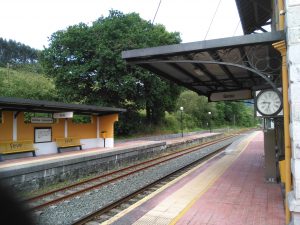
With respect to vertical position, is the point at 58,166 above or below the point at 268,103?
below

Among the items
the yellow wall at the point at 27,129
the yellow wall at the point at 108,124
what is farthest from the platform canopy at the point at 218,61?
the yellow wall at the point at 108,124

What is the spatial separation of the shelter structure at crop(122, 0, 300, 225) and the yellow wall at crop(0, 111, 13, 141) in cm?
803

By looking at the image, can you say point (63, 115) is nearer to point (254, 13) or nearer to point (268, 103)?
point (254, 13)

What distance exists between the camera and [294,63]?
5.09 m

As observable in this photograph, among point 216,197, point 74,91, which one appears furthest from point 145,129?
point 216,197

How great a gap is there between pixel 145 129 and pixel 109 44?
1052cm

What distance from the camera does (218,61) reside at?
8.36 meters

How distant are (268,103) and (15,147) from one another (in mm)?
11583

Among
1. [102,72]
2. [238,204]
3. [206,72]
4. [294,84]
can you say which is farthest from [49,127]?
[294,84]

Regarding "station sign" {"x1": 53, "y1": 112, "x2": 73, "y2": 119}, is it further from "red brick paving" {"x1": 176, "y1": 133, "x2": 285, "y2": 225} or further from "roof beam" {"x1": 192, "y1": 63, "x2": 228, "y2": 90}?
"red brick paving" {"x1": 176, "y1": 133, "x2": 285, "y2": 225}

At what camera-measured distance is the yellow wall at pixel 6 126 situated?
14.4m

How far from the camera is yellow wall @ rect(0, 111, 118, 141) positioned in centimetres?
1464

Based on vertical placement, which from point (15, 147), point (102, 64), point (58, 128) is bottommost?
point (15, 147)

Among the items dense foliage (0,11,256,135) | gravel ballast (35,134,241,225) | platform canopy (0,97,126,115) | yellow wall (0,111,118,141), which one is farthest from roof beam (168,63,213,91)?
dense foliage (0,11,256,135)
